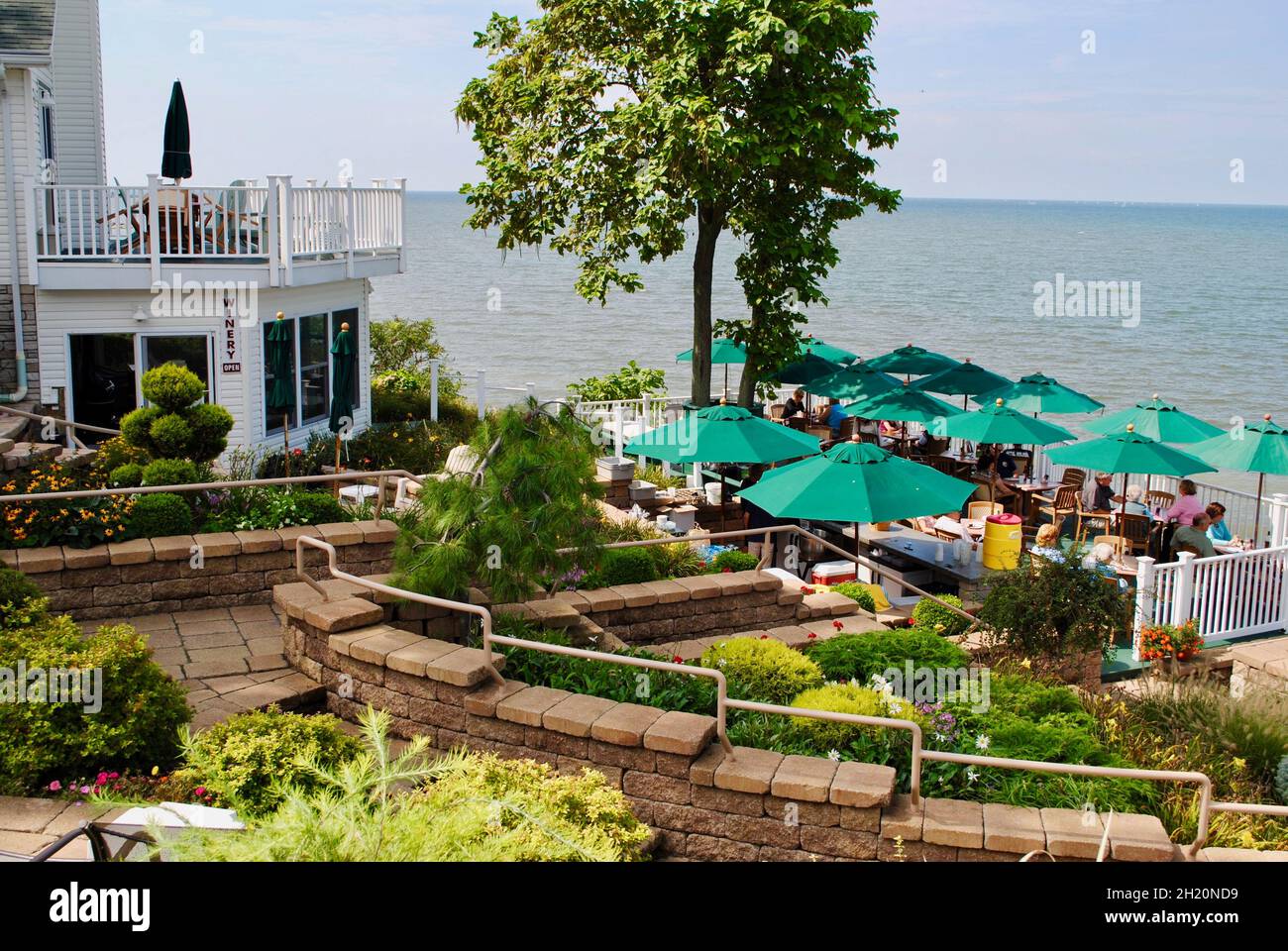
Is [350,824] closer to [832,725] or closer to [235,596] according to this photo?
[832,725]

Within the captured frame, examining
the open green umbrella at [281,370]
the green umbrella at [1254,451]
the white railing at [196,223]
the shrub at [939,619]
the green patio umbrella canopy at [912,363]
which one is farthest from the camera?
the green patio umbrella canopy at [912,363]

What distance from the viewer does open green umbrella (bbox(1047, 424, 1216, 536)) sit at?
16.2 meters

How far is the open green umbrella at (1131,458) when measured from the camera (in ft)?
53.3

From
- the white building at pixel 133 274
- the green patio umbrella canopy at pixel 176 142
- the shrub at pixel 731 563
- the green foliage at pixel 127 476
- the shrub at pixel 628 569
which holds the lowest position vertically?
the shrub at pixel 731 563

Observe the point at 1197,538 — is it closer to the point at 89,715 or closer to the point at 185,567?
the point at 185,567

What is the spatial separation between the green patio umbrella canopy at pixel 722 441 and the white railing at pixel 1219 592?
431 cm

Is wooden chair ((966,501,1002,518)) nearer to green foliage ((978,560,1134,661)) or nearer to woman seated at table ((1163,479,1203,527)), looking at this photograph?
woman seated at table ((1163,479,1203,527))

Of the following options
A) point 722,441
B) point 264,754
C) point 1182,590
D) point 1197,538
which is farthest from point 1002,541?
point 264,754

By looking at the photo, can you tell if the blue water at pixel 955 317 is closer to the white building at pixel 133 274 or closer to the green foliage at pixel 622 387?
the green foliage at pixel 622 387

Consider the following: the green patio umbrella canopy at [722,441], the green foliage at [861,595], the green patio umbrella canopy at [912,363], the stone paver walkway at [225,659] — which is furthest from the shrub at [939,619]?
the green patio umbrella canopy at [912,363]

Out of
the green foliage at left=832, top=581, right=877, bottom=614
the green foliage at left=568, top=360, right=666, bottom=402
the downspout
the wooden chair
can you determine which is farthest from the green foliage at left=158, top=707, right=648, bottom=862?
the green foliage at left=568, top=360, right=666, bottom=402

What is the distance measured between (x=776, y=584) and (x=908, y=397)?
31.2 feet
